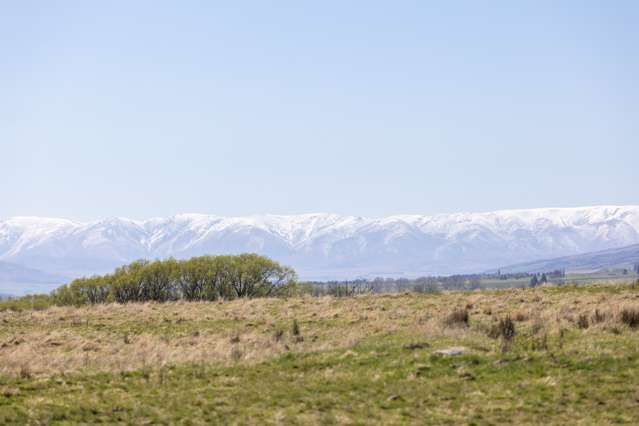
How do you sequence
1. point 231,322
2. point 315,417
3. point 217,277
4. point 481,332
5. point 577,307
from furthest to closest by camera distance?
point 217,277, point 231,322, point 577,307, point 481,332, point 315,417

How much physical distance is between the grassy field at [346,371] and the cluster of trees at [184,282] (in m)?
28.4

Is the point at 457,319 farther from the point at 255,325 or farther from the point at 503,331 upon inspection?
the point at 255,325

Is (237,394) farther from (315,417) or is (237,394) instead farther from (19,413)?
(19,413)

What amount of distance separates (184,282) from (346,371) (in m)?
44.5

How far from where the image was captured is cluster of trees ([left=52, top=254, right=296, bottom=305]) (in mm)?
61688

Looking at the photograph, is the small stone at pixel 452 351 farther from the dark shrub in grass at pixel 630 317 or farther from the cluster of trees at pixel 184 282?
the cluster of trees at pixel 184 282

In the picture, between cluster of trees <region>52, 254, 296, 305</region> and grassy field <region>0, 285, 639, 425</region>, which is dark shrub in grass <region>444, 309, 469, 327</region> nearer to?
grassy field <region>0, 285, 639, 425</region>

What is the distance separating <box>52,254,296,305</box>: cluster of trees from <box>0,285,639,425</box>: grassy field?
28439mm

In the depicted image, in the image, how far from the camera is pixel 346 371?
19.4m

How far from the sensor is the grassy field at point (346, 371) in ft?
50.2

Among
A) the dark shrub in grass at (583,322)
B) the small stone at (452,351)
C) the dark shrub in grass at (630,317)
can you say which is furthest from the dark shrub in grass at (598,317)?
the small stone at (452,351)

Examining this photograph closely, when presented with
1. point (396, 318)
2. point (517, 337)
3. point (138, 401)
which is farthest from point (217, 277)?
point (138, 401)

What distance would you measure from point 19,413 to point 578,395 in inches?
463

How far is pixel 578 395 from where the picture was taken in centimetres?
1591
